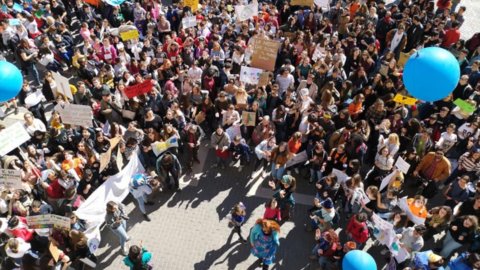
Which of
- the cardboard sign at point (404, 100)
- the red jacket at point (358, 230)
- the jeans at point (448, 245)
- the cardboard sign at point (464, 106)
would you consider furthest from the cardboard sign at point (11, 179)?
the cardboard sign at point (464, 106)

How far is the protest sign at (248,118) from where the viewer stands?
980 cm

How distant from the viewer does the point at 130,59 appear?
12141 mm

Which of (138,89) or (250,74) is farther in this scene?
(250,74)

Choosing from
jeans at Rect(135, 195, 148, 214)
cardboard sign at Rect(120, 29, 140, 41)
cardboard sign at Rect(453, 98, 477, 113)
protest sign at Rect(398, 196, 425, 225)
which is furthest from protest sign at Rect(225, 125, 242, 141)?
cardboard sign at Rect(453, 98, 477, 113)

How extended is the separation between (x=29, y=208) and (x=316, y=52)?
858 cm

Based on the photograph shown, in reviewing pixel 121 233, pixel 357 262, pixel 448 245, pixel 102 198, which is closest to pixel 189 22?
pixel 102 198

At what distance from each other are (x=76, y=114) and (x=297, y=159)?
534 cm

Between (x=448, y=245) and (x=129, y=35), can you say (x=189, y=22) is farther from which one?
(x=448, y=245)

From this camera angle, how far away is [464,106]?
9.83 metres

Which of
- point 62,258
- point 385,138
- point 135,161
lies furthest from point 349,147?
point 62,258

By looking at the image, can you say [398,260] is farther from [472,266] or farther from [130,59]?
[130,59]

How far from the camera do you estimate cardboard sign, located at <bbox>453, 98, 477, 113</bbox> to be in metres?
9.77

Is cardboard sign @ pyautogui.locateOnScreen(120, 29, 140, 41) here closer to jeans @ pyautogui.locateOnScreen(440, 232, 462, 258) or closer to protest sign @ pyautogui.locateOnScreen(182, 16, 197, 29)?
protest sign @ pyautogui.locateOnScreen(182, 16, 197, 29)

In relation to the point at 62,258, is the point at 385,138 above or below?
above
